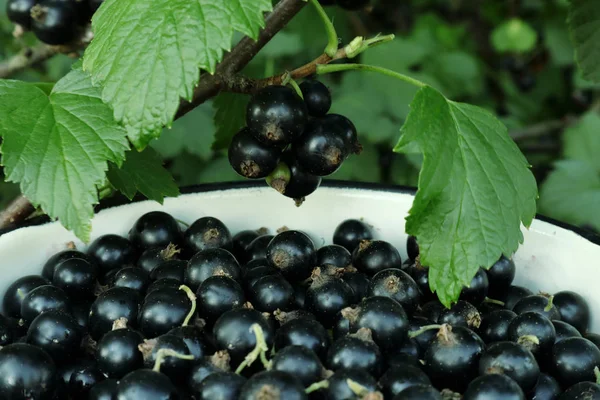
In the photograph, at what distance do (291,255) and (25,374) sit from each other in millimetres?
302

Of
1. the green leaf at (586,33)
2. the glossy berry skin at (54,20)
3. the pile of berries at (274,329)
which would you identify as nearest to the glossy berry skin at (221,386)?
the pile of berries at (274,329)

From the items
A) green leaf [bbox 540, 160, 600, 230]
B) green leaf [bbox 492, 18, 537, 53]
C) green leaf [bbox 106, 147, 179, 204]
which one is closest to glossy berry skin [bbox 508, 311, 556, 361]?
green leaf [bbox 106, 147, 179, 204]

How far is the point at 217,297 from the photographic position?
734 mm

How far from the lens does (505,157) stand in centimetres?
79

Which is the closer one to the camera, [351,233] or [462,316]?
[462,316]

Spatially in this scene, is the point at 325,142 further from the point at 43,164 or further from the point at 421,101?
the point at 43,164

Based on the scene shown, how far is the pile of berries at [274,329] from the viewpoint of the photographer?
0.64 m

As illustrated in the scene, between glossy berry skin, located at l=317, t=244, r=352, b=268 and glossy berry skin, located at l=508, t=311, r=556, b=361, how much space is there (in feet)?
0.69

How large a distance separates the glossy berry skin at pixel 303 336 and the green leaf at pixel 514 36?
5.57 feet

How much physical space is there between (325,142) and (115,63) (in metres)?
0.21

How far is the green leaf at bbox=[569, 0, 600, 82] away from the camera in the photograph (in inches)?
41.2

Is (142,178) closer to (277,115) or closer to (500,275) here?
(277,115)

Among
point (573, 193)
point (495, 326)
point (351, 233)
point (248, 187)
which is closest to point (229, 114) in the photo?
point (248, 187)

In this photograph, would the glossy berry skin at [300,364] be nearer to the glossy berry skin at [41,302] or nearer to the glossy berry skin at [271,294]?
the glossy berry skin at [271,294]
